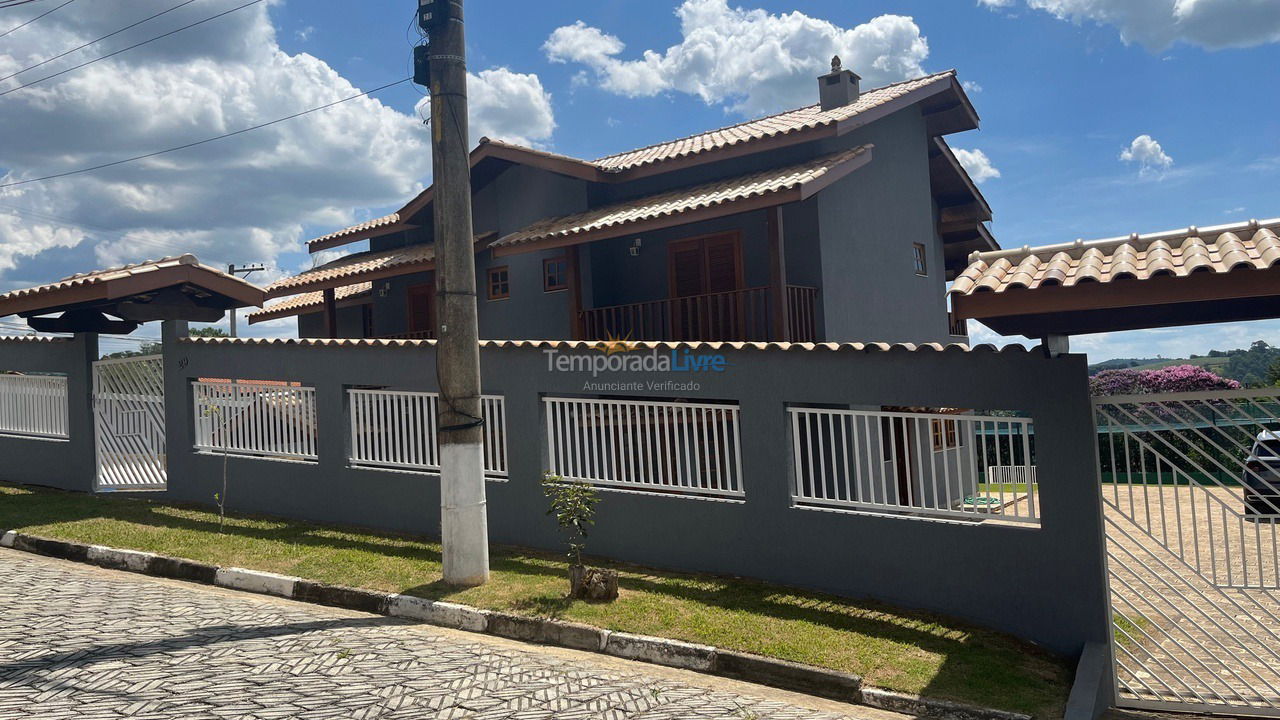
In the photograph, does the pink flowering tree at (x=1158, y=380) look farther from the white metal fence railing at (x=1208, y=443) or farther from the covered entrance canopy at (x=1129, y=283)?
the covered entrance canopy at (x=1129, y=283)

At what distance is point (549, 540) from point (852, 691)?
3978 millimetres

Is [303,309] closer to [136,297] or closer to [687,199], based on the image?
[136,297]

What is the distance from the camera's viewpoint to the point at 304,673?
5609mm

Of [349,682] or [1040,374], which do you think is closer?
[349,682]

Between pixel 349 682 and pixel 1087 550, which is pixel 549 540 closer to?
pixel 349 682

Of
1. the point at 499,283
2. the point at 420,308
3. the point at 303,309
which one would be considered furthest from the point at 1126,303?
the point at 303,309

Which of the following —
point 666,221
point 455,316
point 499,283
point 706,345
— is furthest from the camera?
point 499,283

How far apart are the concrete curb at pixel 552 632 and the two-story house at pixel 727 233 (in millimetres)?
5591

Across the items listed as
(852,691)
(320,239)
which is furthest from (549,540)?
(320,239)

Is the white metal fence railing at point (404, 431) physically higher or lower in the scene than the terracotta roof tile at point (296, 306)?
lower

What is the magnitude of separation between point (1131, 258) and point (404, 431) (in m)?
7.39

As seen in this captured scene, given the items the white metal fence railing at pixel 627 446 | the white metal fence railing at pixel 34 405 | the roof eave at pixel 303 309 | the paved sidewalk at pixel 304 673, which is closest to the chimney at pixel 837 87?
the white metal fence railing at pixel 627 446

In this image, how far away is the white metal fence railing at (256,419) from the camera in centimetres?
1079

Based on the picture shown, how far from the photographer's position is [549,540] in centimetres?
891
